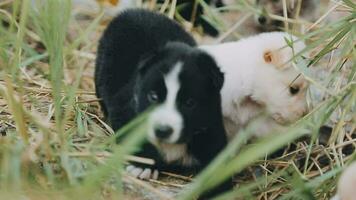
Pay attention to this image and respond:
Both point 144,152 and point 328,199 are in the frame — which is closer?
point 328,199

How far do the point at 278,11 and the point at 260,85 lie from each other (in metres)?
1.21

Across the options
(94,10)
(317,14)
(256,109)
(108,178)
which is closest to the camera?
(108,178)

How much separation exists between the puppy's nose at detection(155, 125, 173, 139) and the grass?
0.19 feet

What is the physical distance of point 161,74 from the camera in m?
2.99

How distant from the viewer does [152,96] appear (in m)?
3.00

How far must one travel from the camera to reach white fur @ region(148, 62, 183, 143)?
9.49ft

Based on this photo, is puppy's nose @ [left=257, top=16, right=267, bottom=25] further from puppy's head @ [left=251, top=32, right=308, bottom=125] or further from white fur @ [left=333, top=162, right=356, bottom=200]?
white fur @ [left=333, top=162, right=356, bottom=200]

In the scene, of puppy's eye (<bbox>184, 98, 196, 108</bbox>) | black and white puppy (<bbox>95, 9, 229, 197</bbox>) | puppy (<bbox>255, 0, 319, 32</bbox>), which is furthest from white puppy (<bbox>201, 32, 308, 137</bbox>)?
puppy (<bbox>255, 0, 319, 32</bbox>)

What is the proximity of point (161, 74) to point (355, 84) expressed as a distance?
69cm

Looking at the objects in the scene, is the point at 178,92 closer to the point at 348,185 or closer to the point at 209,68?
the point at 209,68

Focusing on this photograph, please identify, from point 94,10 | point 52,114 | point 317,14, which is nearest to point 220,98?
point 52,114

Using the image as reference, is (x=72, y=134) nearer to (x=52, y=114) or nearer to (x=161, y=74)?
(x=52, y=114)

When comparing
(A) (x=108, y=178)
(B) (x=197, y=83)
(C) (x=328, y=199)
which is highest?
(B) (x=197, y=83)

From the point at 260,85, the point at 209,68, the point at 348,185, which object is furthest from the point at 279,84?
the point at 348,185
